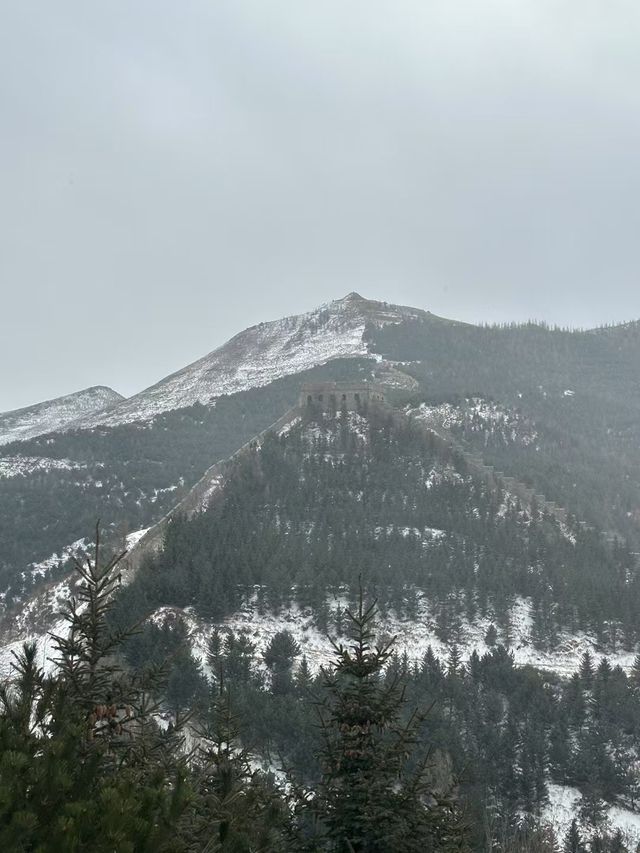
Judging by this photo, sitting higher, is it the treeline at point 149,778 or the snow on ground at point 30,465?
the treeline at point 149,778

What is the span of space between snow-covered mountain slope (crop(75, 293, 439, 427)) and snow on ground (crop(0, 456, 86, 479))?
2404 cm

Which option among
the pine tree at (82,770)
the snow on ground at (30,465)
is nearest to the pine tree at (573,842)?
the pine tree at (82,770)

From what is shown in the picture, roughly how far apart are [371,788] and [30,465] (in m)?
124

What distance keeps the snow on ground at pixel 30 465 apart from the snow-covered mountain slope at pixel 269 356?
78.9 feet

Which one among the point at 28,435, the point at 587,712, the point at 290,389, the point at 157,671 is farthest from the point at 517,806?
the point at 28,435

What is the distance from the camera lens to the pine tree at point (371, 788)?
10977 millimetres

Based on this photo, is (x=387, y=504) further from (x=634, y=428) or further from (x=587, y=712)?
(x=634, y=428)

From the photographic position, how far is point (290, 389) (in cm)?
14575

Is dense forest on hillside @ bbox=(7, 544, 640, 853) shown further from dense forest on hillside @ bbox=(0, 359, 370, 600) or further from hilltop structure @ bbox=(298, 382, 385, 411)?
hilltop structure @ bbox=(298, 382, 385, 411)

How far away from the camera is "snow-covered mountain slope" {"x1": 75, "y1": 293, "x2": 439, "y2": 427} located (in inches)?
6270

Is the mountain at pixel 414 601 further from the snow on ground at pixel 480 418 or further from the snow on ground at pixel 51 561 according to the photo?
the snow on ground at pixel 51 561

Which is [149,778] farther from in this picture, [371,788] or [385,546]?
[385,546]

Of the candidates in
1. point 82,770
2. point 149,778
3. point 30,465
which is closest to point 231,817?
point 149,778

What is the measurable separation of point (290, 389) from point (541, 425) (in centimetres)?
4617
